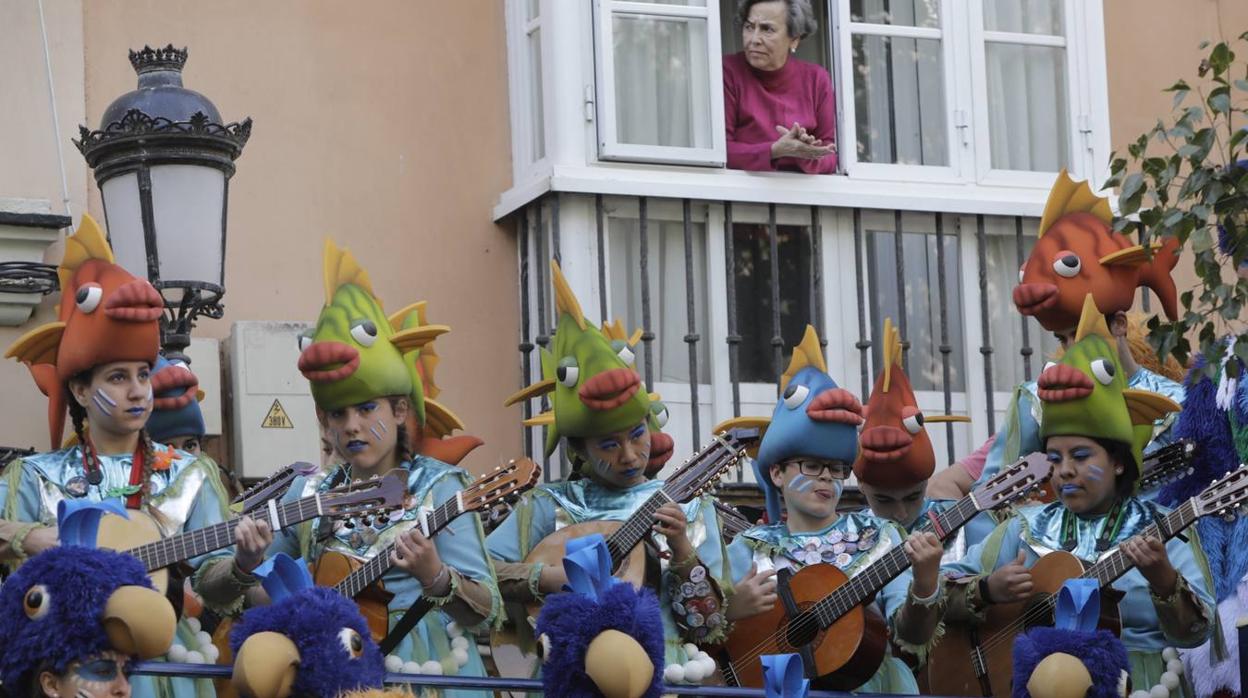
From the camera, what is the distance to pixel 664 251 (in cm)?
1220

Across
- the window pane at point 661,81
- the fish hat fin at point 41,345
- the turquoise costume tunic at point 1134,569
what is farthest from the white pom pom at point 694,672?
the window pane at point 661,81

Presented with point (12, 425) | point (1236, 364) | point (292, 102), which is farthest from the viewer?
point (292, 102)

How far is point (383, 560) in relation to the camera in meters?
8.98

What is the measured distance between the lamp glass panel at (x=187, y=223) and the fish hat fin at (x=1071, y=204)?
301 cm

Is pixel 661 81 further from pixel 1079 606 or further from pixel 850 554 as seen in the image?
pixel 1079 606

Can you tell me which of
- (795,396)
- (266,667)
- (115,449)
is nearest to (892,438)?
(795,396)

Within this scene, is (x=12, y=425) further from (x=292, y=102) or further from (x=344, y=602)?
(x=344, y=602)

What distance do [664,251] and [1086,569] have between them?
333cm

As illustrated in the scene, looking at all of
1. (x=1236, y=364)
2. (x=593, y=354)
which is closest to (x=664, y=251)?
(x=593, y=354)

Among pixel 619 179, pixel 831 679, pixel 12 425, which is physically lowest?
pixel 831 679

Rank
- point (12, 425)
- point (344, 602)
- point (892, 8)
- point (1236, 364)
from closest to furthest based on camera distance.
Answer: point (344, 602), point (1236, 364), point (12, 425), point (892, 8)

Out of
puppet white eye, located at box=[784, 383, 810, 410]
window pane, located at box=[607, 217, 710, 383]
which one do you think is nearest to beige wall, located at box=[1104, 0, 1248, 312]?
window pane, located at box=[607, 217, 710, 383]

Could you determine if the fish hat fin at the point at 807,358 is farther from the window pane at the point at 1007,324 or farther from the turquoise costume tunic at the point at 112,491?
the window pane at the point at 1007,324

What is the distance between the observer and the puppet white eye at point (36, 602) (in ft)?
25.5
